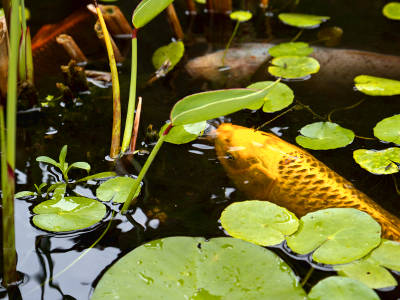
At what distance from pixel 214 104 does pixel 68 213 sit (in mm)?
442

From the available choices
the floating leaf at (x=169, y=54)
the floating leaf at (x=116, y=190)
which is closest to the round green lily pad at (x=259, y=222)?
the floating leaf at (x=116, y=190)

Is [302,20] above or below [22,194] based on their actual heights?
above

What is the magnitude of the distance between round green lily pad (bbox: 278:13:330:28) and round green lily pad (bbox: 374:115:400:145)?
30.9 inches

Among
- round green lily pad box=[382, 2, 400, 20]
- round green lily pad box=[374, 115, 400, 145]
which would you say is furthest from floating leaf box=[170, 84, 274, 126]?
round green lily pad box=[382, 2, 400, 20]

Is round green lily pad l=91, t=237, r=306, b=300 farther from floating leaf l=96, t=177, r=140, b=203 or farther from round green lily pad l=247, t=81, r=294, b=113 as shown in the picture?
round green lily pad l=247, t=81, r=294, b=113

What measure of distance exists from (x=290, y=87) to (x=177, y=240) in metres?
0.84

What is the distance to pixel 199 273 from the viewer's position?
0.85 metres

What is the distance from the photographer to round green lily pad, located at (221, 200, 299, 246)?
3.07 feet

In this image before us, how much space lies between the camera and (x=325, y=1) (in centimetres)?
218

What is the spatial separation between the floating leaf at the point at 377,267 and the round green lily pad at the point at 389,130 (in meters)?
0.42

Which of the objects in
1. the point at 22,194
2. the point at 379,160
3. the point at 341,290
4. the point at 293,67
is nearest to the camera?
the point at 341,290

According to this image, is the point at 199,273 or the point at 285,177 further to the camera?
the point at 285,177

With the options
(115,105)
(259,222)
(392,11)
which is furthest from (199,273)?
(392,11)

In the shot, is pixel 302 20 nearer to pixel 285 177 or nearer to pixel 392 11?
pixel 392 11
